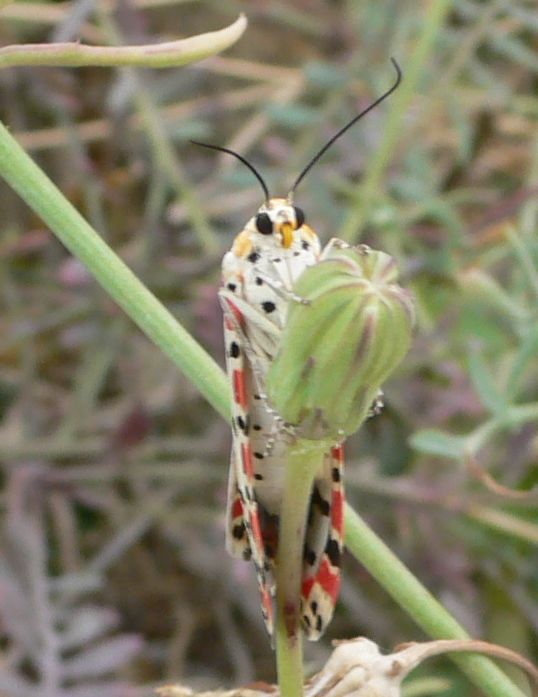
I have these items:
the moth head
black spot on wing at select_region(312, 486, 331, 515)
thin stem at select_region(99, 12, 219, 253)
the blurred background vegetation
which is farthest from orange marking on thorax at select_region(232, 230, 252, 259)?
thin stem at select_region(99, 12, 219, 253)

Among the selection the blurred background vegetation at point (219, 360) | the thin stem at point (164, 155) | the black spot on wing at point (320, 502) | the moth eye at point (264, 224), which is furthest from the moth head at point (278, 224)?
the thin stem at point (164, 155)

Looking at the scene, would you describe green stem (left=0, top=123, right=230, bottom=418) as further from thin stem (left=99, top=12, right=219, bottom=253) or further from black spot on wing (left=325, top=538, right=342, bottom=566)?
thin stem (left=99, top=12, right=219, bottom=253)

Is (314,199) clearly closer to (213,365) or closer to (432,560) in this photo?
(432,560)

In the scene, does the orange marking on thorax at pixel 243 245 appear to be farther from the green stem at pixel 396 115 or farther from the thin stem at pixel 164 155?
the thin stem at pixel 164 155

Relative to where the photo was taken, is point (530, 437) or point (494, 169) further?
point (494, 169)

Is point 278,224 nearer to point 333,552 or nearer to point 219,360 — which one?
point 333,552

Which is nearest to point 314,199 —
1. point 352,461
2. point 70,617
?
point 352,461
